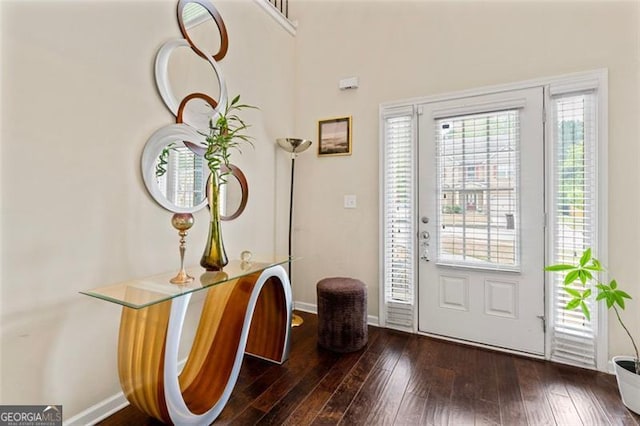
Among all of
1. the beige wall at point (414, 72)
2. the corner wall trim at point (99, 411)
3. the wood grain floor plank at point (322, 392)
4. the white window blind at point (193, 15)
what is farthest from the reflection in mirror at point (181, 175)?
the wood grain floor plank at point (322, 392)

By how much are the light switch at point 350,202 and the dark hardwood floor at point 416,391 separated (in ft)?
4.27

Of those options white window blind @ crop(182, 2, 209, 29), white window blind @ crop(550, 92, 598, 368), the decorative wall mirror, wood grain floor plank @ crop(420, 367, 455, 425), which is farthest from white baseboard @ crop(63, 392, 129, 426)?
white window blind @ crop(550, 92, 598, 368)

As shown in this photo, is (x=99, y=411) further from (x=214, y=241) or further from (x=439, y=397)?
(x=439, y=397)

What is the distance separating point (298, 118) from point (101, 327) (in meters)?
2.52

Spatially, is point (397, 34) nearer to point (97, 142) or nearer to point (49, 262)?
point (97, 142)

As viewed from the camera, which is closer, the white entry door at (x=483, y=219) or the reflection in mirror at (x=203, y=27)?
the reflection in mirror at (x=203, y=27)

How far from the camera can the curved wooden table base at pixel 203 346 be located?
1.38m

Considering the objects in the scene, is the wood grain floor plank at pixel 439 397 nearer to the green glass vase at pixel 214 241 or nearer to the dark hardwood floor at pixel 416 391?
the dark hardwood floor at pixel 416 391

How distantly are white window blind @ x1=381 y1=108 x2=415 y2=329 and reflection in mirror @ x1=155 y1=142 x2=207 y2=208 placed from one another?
5.21 feet

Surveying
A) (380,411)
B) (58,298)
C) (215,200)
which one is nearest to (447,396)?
(380,411)

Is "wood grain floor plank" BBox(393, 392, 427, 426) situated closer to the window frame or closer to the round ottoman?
the round ottoman

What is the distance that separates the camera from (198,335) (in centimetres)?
188

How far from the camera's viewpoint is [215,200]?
1.81 m

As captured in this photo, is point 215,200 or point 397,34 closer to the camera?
point 215,200
